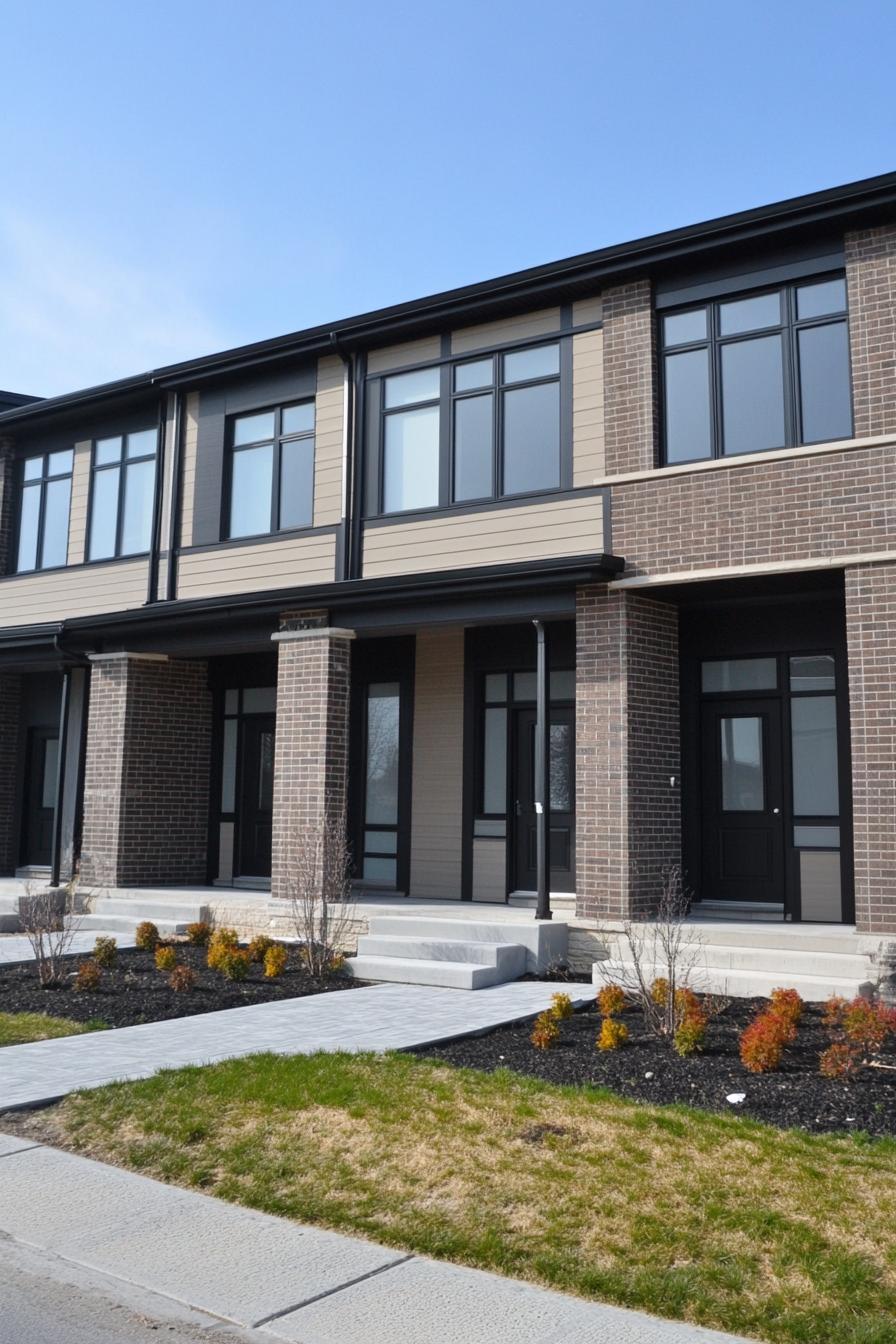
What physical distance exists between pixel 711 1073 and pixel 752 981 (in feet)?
9.97

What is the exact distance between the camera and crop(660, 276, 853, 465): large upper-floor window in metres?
11.4

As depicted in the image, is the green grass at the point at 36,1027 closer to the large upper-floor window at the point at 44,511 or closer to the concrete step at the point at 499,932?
the concrete step at the point at 499,932

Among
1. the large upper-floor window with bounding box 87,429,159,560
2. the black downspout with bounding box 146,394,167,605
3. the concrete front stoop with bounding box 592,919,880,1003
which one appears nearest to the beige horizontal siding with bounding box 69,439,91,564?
the large upper-floor window with bounding box 87,429,159,560

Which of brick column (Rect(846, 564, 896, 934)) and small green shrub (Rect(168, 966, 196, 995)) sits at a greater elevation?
brick column (Rect(846, 564, 896, 934))

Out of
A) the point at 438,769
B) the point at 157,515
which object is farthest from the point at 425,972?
the point at 157,515

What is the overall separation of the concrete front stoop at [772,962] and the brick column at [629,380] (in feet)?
15.1

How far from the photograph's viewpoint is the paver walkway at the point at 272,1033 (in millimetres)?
7359

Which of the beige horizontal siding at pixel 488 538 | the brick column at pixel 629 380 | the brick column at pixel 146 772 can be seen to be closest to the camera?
the brick column at pixel 629 380

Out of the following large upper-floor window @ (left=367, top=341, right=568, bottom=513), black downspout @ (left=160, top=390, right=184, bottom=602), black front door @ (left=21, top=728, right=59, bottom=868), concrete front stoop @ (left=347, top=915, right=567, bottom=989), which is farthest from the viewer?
black front door @ (left=21, top=728, right=59, bottom=868)

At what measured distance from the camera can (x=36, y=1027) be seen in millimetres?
8852

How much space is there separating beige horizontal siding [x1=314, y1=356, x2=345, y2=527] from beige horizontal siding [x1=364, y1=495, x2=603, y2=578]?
0.65m

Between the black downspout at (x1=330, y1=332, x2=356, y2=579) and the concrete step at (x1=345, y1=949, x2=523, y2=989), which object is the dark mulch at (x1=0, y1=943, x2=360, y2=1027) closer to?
the concrete step at (x1=345, y1=949, x2=523, y2=989)

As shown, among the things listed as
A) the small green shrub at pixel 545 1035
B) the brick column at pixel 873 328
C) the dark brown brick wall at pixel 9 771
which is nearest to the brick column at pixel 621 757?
the brick column at pixel 873 328

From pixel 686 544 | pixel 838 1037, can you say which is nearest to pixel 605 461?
pixel 686 544
